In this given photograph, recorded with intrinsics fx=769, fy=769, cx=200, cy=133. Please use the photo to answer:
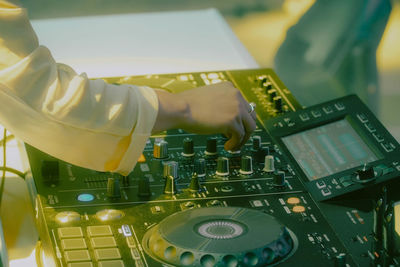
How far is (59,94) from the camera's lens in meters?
1.26

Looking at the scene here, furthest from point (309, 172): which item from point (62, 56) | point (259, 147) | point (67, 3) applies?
point (67, 3)

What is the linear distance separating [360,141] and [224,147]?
0.90 feet

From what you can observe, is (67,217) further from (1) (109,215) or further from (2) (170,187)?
(2) (170,187)

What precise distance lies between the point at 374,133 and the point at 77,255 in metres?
0.68

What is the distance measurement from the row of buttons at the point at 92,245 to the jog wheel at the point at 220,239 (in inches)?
2.1

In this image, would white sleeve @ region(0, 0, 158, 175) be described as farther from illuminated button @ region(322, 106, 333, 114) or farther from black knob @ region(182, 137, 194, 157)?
illuminated button @ region(322, 106, 333, 114)

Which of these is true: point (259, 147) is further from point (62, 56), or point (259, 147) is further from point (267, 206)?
point (62, 56)

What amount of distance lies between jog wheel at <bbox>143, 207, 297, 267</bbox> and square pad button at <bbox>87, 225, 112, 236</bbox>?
0.07 meters

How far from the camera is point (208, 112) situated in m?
1.41

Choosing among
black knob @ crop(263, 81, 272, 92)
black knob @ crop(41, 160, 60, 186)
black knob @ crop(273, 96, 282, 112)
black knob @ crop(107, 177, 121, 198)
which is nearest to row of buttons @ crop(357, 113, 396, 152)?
black knob @ crop(273, 96, 282, 112)

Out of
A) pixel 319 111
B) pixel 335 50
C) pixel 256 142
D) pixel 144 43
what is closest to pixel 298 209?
pixel 256 142

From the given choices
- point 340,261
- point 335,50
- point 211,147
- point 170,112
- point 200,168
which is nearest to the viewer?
point 340,261

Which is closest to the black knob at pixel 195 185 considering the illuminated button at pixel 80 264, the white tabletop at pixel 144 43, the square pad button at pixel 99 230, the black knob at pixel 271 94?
the square pad button at pixel 99 230

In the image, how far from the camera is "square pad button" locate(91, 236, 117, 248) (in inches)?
47.0
